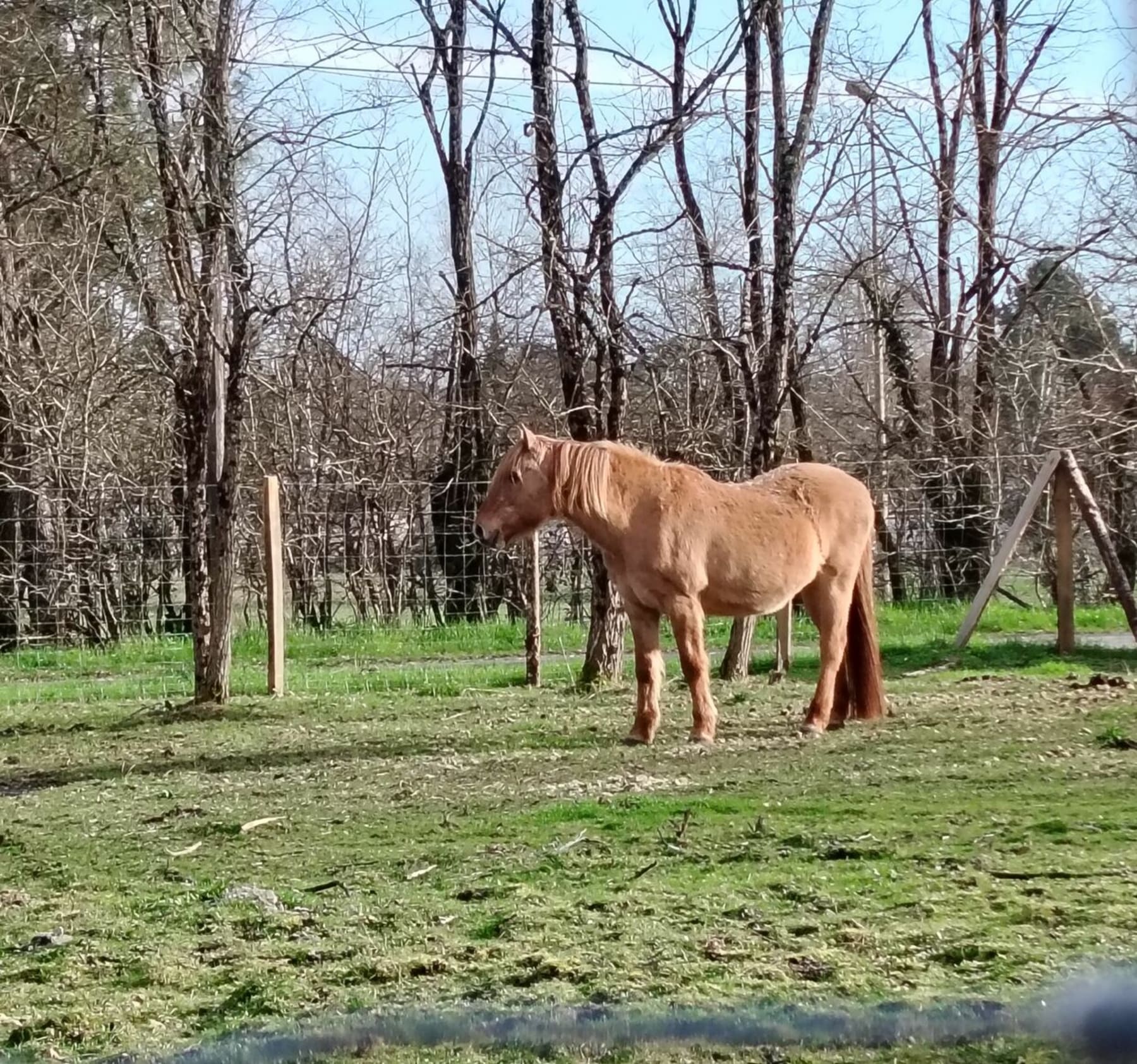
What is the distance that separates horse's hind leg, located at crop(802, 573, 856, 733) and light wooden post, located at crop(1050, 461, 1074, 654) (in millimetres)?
3879

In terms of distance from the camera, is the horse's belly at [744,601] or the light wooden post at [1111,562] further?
the light wooden post at [1111,562]

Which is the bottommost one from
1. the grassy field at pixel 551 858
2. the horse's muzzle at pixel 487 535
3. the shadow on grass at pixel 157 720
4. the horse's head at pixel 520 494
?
the grassy field at pixel 551 858

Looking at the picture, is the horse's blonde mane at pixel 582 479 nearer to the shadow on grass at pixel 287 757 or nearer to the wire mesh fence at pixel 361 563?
the shadow on grass at pixel 287 757

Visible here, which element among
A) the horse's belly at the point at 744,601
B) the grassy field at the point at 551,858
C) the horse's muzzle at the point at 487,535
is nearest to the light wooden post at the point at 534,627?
the grassy field at the point at 551,858

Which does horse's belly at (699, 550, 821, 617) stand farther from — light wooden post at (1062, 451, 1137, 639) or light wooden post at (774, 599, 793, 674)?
light wooden post at (1062, 451, 1137, 639)

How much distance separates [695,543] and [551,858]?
121 inches

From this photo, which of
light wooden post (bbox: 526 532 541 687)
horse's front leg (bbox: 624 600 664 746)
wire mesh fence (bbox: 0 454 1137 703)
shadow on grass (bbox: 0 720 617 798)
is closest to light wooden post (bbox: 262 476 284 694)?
light wooden post (bbox: 526 532 541 687)

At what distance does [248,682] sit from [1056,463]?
6726 mm

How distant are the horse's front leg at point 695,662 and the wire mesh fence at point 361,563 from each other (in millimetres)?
5430

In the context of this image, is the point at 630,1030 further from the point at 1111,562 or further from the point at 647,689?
the point at 1111,562

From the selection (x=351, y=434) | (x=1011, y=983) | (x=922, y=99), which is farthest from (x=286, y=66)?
(x=1011, y=983)

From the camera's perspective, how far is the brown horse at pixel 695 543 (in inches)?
294

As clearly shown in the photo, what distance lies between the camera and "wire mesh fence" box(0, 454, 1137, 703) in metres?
12.9

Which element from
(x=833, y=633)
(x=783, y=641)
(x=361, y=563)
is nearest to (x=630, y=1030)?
(x=833, y=633)
